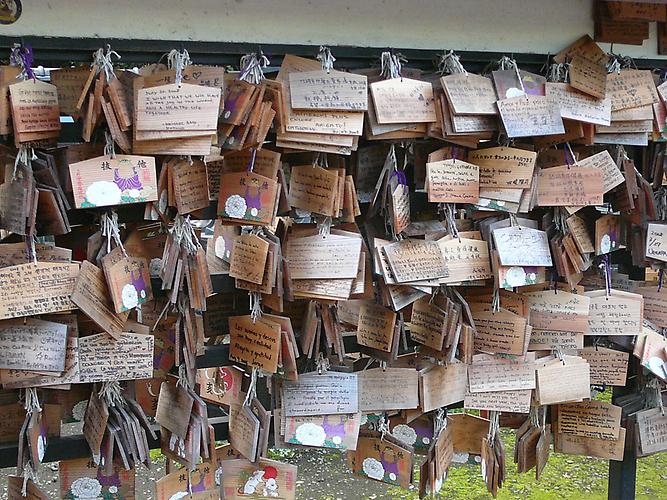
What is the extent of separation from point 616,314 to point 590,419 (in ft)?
0.90

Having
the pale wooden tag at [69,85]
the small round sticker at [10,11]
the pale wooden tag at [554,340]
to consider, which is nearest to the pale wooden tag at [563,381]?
the pale wooden tag at [554,340]

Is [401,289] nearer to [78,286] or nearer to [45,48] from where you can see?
[78,286]

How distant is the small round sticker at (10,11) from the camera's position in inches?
55.6

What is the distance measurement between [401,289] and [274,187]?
1.19 feet

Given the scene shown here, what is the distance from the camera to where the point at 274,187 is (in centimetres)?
155

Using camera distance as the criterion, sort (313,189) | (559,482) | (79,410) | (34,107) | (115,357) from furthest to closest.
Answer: (559,482) < (79,410) < (313,189) < (115,357) < (34,107)

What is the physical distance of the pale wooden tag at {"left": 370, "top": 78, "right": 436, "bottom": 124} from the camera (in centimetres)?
159

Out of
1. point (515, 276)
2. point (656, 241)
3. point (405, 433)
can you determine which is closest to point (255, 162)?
point (515, 276)

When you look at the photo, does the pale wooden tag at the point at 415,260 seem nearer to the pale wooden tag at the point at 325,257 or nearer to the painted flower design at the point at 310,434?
the pale wooden tag at the point at 325,257

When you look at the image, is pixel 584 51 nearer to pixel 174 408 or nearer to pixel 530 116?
pixel 530 116

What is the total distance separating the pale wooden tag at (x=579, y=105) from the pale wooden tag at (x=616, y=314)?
421 mm

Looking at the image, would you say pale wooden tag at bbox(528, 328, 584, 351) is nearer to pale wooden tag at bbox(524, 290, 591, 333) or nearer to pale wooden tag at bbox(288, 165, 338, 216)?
pale wooden tag at bbox(524, 290, 591, 333)

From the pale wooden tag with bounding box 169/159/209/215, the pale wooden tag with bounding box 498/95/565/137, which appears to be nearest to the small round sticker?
the pale wooden tag with bounding box 169/159/209/215

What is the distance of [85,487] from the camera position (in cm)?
163
